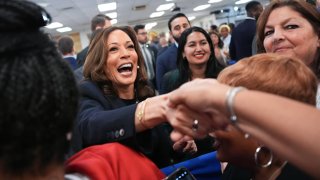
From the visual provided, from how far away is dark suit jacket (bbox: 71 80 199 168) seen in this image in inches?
44.6

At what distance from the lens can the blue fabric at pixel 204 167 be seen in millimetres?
1546

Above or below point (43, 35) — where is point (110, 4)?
above

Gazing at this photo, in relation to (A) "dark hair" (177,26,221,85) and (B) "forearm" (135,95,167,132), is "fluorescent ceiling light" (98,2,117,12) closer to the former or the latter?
(A) "dark hair" (177,26,221,85)

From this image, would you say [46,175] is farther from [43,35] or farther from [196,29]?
[196,29]

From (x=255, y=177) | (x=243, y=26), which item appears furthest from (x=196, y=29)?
(x=255, y=177)

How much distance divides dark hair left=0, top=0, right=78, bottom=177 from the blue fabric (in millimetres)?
931

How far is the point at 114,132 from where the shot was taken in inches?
44.9

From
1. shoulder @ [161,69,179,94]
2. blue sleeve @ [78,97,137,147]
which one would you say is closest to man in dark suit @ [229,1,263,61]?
shoulder @ [161,69,179,94]

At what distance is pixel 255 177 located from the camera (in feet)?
3.81

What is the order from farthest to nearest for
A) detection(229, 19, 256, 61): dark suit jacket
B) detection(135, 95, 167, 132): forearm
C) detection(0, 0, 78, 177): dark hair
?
detection(229, 19, 256, 61): dark suit jacket
detection(135, 95, 167, 132): forearm
detection(0, 0, 78, 177): dark hair

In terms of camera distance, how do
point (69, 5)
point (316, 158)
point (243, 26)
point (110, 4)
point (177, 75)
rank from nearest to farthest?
point (316, 158), point (177, 75), point (243, 26), point (69, 5), point (110, 4)

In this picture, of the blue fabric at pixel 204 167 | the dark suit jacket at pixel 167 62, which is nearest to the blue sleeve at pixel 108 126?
the blue fabric at pixel 204 167

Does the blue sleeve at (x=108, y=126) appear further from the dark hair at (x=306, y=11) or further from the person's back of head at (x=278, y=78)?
the dark hair at (x=306, y=11)

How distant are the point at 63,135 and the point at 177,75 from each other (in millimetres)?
2564
